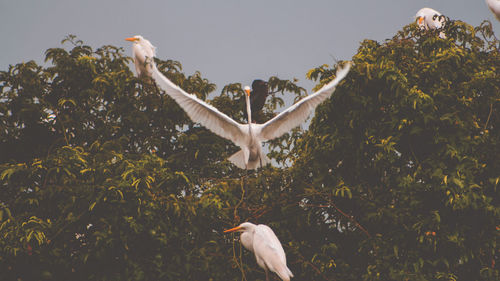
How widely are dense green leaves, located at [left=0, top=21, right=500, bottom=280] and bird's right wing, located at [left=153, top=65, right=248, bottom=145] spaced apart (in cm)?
29

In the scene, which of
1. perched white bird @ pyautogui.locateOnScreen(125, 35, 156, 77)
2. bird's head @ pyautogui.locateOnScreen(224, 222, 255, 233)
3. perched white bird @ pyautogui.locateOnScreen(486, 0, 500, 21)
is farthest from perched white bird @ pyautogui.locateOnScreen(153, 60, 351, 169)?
perched white bird @ pyautogui.locateOnScreen(486, 0, 500, 21)

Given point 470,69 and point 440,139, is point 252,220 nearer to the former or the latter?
point 440,139

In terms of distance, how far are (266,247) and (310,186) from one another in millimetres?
693

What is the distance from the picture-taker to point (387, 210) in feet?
15.1

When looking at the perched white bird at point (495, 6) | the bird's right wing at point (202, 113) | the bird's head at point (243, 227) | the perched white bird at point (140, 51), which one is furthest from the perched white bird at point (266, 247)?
the perched white bird at point (495, 6)

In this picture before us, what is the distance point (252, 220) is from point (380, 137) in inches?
50.8

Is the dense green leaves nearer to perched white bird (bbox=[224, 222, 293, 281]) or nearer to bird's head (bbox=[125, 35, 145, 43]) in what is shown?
perched white bird (bbox=[224, 222, 293, 281])

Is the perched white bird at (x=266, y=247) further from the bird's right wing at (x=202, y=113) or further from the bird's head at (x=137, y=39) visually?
the bird's head at (x=137, y=39)

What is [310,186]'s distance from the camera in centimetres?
500

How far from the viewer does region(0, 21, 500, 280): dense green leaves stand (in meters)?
4.44

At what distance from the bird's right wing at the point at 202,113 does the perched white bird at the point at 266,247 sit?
1053 millimetres

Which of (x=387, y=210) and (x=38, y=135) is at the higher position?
(x=38, y=135)

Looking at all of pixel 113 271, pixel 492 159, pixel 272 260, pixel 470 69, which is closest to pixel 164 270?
pixel 113 271

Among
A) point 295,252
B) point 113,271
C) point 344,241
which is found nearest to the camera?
point 113,271
